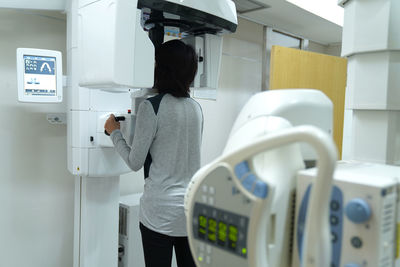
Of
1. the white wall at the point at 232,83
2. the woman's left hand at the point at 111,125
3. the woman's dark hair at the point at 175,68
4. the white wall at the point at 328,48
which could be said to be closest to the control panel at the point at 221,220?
the woman's dark hair at the point at 175,68

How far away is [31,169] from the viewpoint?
1970 mm

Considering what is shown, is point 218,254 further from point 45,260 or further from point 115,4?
point 45,260

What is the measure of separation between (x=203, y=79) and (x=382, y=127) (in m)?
0.91

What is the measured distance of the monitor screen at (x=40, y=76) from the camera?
1627 mm

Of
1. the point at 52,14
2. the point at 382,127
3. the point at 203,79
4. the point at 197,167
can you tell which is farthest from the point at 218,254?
the point at 52,14

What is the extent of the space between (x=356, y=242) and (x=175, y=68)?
0.95 meters

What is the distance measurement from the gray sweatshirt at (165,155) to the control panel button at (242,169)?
0.67 meters

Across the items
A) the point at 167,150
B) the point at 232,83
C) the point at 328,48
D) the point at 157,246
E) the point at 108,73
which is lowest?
the point at 157,246

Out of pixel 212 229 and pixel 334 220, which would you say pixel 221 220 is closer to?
pixel 212 229

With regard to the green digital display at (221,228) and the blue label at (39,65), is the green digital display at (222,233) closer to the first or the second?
the green digital display at (221,228)

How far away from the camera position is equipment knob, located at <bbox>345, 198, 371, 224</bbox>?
2.13ft

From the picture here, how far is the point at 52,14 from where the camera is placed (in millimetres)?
1954

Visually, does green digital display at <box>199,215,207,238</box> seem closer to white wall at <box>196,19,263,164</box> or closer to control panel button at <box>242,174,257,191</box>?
control panel button at <box>242,174,257,191</box>

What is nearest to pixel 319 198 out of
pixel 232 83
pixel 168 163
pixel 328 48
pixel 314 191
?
pixel 314 191
